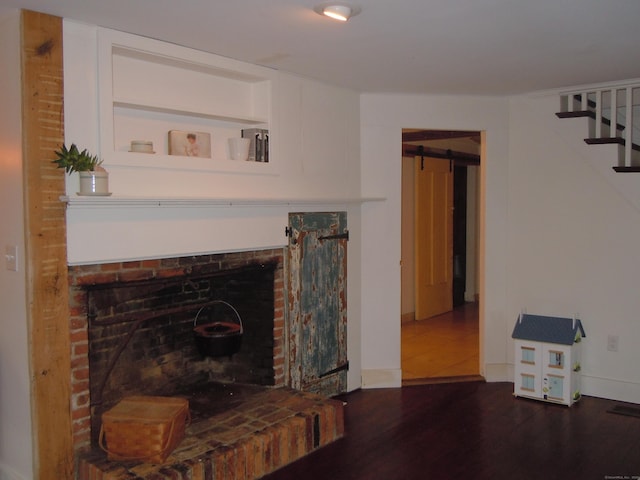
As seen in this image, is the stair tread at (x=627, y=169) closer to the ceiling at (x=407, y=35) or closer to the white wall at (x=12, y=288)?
the ceiling at (x=407, y=35)

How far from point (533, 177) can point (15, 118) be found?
378 centimetres

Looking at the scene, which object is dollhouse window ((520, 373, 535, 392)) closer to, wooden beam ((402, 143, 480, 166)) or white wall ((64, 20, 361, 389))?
white wall ((64, 20, 361, 389))

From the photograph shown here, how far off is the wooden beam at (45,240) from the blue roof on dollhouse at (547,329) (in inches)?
129

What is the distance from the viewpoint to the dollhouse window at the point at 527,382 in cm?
436

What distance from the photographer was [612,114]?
4301mm

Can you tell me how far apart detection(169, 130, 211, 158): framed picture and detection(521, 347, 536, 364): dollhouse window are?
2.79 meters

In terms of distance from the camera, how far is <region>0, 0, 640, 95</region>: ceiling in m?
2.60

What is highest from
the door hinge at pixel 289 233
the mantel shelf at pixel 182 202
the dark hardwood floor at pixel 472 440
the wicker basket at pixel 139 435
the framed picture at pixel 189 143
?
the framed picture at pixel 189 143

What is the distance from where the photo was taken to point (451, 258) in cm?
764

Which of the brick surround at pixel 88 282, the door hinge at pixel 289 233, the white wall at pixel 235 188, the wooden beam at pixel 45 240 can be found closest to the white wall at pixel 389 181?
the white wall at pixel 235 188

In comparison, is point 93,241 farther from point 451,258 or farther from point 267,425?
point 451,258

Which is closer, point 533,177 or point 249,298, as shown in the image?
point 249,298

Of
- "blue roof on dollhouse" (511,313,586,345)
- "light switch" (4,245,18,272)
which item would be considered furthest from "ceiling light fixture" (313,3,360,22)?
"blue roof on dollhouse" (511,313,586,345)

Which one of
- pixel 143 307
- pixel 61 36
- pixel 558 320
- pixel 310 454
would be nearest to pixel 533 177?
pixel 558 320
